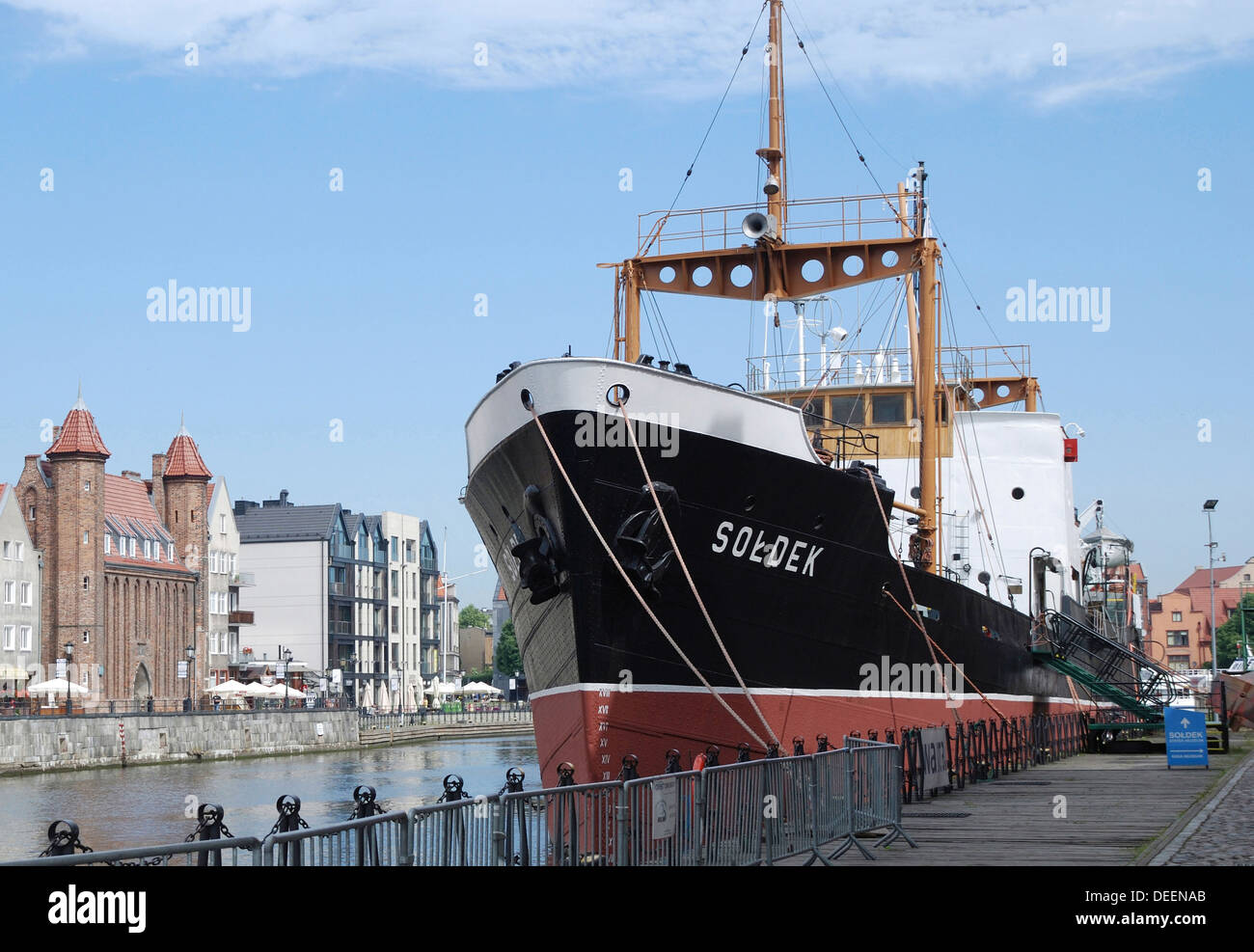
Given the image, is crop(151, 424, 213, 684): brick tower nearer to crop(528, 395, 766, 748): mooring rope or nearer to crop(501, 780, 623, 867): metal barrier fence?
crop(528, 395, 766, 748): mooring rope

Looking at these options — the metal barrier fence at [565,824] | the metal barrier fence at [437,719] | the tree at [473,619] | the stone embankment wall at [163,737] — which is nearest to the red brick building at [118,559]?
the stone embankment wall at [163,737]

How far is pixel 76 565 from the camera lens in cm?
6950

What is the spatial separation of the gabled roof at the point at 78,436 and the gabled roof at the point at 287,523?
1198 inches

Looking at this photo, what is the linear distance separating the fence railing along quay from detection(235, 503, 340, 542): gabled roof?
286 ft

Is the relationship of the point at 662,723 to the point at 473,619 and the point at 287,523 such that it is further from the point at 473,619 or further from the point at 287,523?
the point at 473,619

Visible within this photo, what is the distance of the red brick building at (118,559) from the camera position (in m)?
69.3

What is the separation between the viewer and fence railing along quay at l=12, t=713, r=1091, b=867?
789 centimetres

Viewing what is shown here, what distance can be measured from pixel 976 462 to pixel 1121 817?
14.2 m

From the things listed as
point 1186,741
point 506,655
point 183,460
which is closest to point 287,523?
point 183,460

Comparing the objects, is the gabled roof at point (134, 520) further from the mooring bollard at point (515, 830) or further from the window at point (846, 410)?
the mooring bollard at point (515, 830)

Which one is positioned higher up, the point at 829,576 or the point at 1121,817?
the point at 829,576
